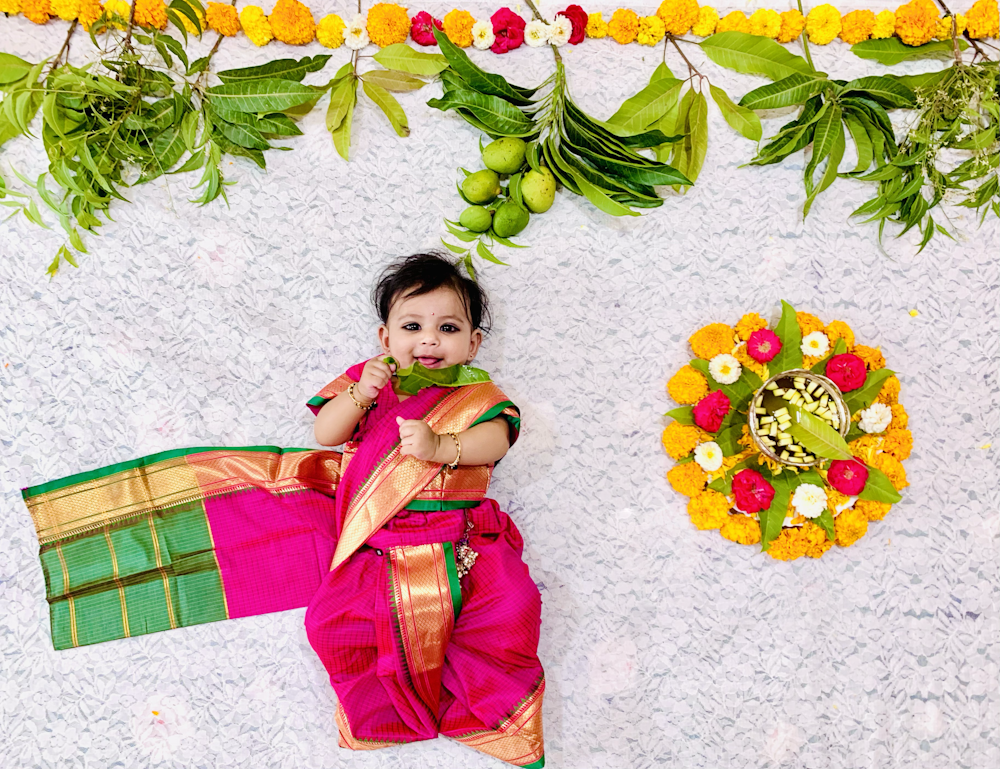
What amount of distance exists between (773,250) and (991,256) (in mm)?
429

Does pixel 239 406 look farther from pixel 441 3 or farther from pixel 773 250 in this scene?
pixel 773 250

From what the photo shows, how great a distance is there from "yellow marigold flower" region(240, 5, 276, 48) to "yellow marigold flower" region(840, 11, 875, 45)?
1091 millimetres

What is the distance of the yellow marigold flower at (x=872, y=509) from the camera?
1.26m

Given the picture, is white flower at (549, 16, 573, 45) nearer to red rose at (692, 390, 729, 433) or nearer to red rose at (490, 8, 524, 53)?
red rose at (490, 8, 524, 53)

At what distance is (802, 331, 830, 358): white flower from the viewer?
1275 millimetres

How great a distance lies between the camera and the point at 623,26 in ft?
4.34

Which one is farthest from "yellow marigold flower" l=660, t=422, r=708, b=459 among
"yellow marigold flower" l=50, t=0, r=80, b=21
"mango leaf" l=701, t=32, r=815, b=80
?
"yellow marigold flower" l=50, t=0, r=80, b=21

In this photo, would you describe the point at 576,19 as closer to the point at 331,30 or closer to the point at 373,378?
the point at 331,30

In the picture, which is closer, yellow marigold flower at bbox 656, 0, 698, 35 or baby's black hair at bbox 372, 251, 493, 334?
baby's black hair at bbox 372, 251, 493, 334

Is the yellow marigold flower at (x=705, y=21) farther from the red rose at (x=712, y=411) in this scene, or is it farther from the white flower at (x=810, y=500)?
the white flower at (x=810, y=500)

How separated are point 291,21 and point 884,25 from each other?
Answer: 3.67ft

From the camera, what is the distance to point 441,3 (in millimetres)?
1337

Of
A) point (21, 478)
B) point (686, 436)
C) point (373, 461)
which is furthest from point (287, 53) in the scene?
point (686, 436)

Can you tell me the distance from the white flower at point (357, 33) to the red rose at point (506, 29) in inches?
9.5
